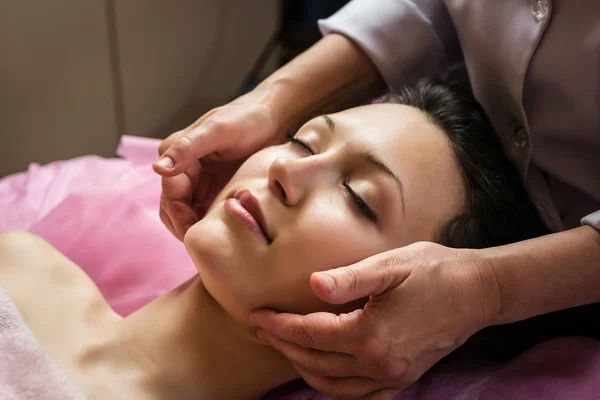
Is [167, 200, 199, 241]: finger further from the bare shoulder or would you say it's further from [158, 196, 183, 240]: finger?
the bare shoulder

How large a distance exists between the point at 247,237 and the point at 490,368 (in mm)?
444

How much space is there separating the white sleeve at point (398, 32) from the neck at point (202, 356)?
1.82 ft

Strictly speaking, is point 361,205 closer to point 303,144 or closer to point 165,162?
point 303,144

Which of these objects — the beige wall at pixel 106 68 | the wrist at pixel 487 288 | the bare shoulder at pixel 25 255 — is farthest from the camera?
the beige wall at pixel 106 68

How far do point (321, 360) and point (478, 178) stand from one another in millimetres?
380

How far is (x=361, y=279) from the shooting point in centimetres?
69

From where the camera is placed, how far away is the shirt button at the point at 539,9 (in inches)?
34.6

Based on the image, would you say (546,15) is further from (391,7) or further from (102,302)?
(102,302)

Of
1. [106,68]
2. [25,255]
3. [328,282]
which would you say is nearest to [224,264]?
[328,282]

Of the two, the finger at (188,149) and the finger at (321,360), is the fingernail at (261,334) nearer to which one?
the finger at (321,360)

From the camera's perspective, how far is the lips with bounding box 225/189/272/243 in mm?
812

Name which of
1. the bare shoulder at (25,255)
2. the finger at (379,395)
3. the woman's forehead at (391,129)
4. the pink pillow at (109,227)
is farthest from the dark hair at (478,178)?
the bare shoulder at (25,255)

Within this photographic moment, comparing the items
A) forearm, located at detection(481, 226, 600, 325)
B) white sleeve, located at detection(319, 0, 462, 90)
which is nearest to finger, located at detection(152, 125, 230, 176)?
white sleeve, located at detection(319, 0, 462, 90)

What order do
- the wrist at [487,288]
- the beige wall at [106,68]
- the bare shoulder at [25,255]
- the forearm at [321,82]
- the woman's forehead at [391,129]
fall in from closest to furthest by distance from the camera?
the wrist at [487,288]
the woman's forehead at [391,129]
the bare shoulder at [25,255]
the forearm at [321,82]
the beige wall at [106,68]
